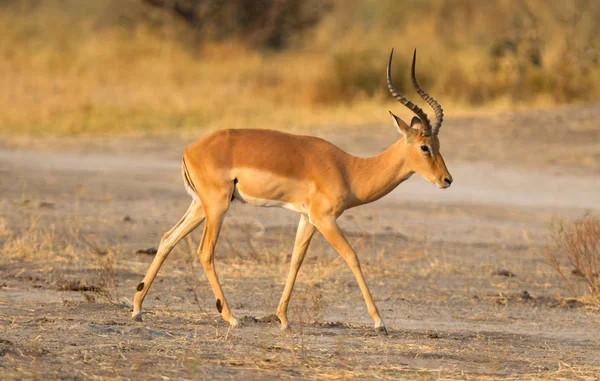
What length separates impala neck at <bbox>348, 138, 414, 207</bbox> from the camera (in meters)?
7.94

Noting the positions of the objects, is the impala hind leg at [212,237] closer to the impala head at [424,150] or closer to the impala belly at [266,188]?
the impala belly at [266,188]

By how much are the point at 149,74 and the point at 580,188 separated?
11787 millimetres

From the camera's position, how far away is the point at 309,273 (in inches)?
389

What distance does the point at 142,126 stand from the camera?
20.3 metres

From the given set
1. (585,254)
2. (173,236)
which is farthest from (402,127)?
(585,254)

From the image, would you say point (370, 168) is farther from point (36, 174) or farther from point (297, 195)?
point (36, 174)

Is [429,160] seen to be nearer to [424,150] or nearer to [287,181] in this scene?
[424,150]

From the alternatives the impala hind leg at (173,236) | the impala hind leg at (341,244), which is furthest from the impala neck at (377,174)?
the impala hind leg at (173,236)

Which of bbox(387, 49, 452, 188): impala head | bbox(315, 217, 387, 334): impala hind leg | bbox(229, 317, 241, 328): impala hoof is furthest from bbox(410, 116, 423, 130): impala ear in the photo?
bbox(229, 317, 241, 328): impala hoof

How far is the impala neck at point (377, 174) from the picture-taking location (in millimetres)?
7938

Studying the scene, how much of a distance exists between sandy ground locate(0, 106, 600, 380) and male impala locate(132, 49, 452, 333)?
33cm

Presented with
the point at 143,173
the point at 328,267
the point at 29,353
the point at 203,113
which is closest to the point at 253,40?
the point at 203,113

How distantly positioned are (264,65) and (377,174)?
17980 mm

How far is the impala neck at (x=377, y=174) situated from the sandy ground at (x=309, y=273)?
0.72m
